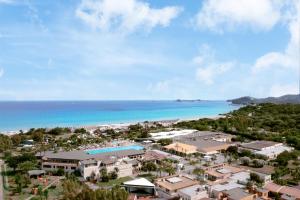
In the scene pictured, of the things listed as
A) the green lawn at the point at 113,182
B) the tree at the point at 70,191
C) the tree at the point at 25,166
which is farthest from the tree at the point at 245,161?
the tree at the point at 25,166

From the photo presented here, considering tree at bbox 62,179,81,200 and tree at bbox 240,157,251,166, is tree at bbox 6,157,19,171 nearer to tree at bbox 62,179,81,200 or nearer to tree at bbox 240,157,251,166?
tree at bbox 62,179,81,200

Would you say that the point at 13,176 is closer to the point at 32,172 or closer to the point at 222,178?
the point at 32,172

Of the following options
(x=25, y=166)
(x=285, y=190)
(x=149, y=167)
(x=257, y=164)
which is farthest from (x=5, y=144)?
(x=285, y=190)

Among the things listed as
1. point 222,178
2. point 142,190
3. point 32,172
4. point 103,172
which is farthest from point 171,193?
point 32,172

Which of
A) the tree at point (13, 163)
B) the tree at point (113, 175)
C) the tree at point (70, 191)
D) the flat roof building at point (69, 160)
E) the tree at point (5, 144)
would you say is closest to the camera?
the tree at point (70, 191)

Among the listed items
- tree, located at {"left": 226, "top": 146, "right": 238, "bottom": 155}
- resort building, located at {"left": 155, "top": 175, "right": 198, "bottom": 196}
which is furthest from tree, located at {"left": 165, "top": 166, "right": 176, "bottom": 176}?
tree, located at {"left": 226, "top": 146, "right": 238, "bottom": 155}

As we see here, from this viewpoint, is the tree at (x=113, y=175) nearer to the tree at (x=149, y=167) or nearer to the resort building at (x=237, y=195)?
the tree at (x=149, y=167)
